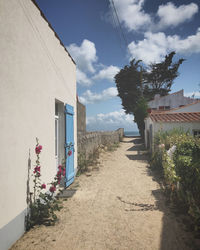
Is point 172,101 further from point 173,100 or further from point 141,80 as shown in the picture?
point 141,80

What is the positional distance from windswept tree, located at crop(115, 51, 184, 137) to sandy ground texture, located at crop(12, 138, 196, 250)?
22.5m

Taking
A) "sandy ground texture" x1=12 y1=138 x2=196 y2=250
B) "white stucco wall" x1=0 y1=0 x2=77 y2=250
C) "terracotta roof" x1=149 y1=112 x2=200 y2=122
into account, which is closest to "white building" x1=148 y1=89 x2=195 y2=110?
"terracotta roof" x1=149 y1=112 x2=200 y2=122

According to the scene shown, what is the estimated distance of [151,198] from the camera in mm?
3971

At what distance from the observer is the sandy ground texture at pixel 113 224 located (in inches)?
93.7

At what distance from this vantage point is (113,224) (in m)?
2.89

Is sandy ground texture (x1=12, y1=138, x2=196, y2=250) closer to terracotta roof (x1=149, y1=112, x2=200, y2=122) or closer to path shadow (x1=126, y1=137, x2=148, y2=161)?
path shadow (x1=126, y1=137, x2=148, y2=161)

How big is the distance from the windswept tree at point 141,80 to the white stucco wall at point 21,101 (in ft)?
76.3

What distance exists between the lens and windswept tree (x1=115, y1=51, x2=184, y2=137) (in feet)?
88.1

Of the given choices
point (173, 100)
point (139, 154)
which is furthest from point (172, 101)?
point (139, 154)

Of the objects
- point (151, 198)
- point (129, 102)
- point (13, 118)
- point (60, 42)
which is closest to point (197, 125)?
point (151, 198)

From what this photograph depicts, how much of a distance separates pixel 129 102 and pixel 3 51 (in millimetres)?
26388

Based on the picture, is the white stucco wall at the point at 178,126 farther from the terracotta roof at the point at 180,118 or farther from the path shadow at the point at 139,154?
the path shadow at the point at 139,154

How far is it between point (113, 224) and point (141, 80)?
25.9m

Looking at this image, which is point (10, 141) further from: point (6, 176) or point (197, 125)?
point (197, 125)
